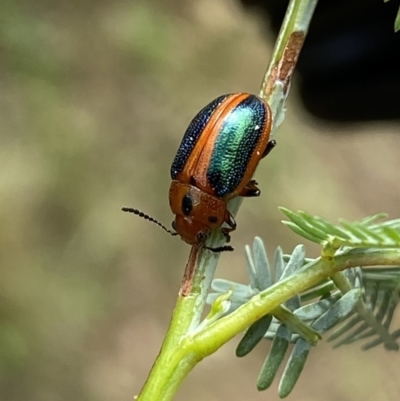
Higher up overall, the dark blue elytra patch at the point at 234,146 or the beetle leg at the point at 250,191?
the dark blue elytra patch at the point at 234,146

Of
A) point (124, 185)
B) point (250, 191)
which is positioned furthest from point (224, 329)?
point (124, 185)

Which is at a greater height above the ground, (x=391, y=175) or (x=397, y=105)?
(x=397, y=105)

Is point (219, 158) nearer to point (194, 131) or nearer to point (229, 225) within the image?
point (194, 131)

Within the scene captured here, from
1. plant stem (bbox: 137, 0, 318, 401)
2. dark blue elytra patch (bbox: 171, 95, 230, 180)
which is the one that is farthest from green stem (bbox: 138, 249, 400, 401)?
dark blue elytra patch (bbox: 171, 95, 230, 180)

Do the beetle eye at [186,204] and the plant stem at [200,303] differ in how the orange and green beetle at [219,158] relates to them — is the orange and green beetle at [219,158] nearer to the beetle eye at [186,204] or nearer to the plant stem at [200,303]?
the beetle eye at [186,204]

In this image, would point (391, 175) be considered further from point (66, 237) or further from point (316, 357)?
point (66, 237)

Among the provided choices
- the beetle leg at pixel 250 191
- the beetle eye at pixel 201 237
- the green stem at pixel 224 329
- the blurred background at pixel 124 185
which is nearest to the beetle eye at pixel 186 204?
the beetle leg at pixel 250 191

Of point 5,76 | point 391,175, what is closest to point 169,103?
point 5,76
